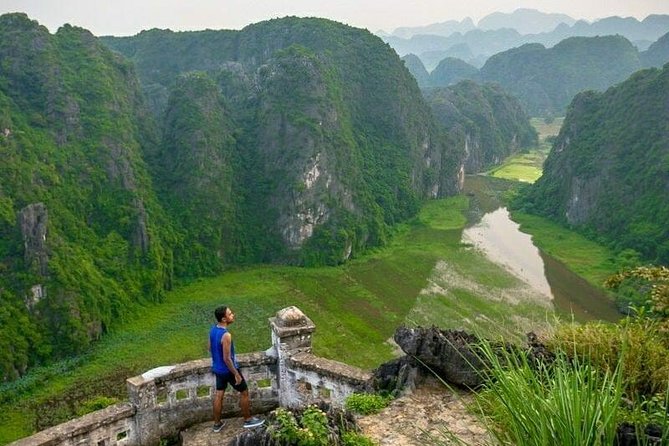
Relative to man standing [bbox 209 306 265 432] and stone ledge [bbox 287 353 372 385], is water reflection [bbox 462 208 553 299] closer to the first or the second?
stone ledge [bbox 287 353 372 385]

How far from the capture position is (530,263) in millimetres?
51656

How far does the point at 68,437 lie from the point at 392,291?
3757 centimetres

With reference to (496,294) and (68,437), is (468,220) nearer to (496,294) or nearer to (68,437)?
(496,294)

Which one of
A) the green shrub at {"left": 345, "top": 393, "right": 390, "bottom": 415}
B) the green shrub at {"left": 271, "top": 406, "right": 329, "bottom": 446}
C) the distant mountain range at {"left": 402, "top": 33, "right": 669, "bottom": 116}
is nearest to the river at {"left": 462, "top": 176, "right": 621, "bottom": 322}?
the green shrub at {"left": 345, "top": 393, "right": 390, "bottom": 415}

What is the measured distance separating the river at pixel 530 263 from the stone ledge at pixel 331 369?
25.8 meters

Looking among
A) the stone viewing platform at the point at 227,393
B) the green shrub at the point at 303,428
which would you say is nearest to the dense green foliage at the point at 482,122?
the stone viewing platform at the point at 227,393

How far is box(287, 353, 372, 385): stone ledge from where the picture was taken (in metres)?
8.38

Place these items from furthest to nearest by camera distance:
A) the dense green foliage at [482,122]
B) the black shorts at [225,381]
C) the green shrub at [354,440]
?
the dense green foliage at [482,122]
the black shorts at [225,381]
the green shrub at [354,440]

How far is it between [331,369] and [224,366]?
5.26ft

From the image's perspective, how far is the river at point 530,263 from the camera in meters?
42.0

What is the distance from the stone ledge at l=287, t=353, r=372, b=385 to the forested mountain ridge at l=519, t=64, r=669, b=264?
49588 mm

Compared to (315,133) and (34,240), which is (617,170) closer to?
(315,133)

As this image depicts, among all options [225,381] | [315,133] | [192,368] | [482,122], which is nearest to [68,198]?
[315,133]

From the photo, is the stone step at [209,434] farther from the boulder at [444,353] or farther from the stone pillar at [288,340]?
the boulder at [444,353]
